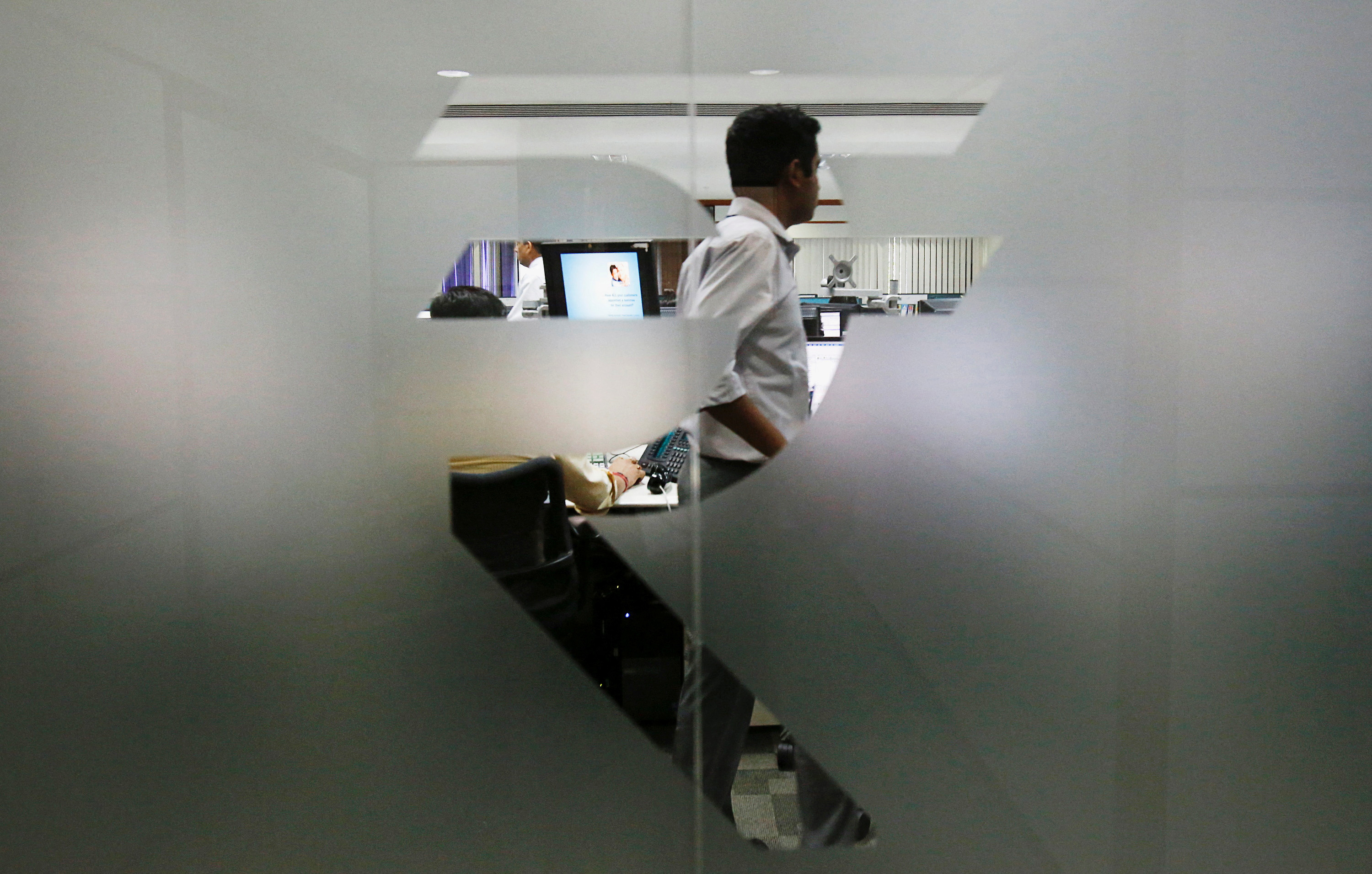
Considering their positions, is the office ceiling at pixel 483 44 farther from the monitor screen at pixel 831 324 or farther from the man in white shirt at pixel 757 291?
the monitor screen at pixel 831 324

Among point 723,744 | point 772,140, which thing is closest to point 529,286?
point 772,140

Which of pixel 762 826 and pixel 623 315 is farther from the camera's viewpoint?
pixel 762 826

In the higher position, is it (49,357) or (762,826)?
(49,357)

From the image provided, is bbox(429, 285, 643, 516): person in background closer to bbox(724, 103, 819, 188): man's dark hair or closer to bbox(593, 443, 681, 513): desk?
bbox(593, 443, 681, 513): desk

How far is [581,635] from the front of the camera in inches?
63.3

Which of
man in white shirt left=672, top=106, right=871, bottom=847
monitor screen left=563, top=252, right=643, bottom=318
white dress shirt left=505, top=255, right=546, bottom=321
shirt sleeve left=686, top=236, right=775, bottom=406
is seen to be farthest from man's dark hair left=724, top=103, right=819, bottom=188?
white dress shirt left=505, top=255, right=546, bottom=321

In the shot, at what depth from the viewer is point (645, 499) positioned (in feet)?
5.19

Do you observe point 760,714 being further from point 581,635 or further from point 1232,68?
point 1232,68

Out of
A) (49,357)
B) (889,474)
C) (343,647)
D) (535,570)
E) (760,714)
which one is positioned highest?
(49,357)

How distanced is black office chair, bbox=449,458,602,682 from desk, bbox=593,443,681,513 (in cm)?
9

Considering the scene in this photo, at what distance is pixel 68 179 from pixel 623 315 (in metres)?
0.84

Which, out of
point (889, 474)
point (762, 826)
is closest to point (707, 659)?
point (762, 826)

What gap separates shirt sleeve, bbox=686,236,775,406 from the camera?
1.56 meters

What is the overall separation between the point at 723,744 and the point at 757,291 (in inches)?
27.1
